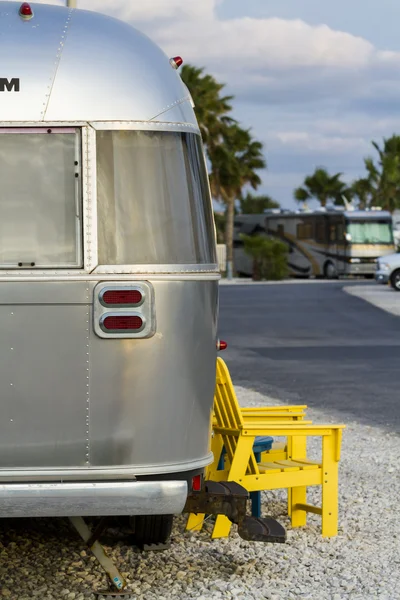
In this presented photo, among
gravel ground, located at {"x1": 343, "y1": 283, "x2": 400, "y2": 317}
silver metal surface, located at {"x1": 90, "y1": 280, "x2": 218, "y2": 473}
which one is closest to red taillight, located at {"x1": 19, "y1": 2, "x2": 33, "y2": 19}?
silver metal surface, located at {"x1": 90, "y1": 280, "x2": 218, "y2": 473}

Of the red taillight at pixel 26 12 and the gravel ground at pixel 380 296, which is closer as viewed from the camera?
the red taillight at pixel 26 12

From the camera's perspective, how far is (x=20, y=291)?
5121 mm

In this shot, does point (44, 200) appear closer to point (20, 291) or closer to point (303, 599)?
point (20, 291)

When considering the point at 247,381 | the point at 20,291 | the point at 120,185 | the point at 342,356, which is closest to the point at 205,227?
the point at 120,185

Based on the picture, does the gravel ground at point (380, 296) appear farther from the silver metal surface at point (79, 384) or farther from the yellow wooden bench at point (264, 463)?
the silver metal surface at point (79, 384)

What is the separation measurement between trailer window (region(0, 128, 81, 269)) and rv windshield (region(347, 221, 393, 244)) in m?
48.3

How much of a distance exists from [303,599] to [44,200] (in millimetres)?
2224

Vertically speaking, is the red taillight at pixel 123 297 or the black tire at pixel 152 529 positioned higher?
the red taillight at pixel 123 297

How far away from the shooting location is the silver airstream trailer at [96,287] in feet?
16.8

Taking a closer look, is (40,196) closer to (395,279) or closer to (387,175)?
(395,279)

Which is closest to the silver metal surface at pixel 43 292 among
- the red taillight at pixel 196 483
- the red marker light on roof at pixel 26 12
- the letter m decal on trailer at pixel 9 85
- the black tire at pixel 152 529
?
the letter m decal on trailer at pixel 9 85

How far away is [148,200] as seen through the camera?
5.35 metres

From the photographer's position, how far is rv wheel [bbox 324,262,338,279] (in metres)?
54.9

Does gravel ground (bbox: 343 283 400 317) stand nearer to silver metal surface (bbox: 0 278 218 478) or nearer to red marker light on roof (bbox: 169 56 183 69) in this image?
red marker light on roof (bbox: 169 56 183 69)
